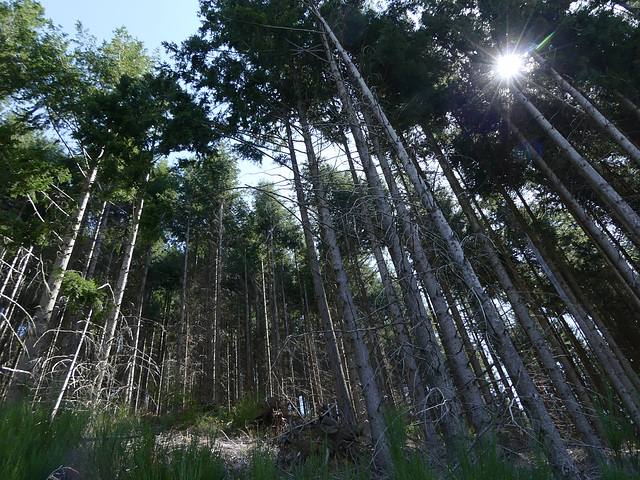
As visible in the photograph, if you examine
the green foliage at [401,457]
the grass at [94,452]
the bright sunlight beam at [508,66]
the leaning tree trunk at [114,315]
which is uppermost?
the bright sunlight beam at [508,66]

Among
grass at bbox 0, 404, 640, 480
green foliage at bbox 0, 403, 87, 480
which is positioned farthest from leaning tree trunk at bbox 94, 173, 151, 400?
grass at bbox 0, 404, 640, 480

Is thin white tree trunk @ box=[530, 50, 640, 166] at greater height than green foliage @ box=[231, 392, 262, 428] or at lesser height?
greater

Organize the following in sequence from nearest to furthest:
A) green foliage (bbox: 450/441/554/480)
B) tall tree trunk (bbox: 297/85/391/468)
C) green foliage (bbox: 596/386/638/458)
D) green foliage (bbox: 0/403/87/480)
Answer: green foliage (bbox: 450/441/554/480)
green foliage (bbox: 596/386/638/458)
green foliage (bbox: 0/403/87/480)
tall tree trunk (bbox: 297/85/391/468)

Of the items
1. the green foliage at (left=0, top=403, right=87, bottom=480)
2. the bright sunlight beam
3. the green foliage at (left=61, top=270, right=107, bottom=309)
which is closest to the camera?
the green foliage at (left=0, top=403, right=87, bottom=480)

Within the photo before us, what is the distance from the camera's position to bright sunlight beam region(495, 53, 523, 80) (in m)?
8.39

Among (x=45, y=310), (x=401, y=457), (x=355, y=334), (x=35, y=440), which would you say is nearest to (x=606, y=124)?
(x=355, y=334)

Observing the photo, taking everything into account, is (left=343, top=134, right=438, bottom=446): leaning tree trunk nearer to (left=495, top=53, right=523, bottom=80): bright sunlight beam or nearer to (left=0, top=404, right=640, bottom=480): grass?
(left=0, top=404, right=640, bottom=480): grass

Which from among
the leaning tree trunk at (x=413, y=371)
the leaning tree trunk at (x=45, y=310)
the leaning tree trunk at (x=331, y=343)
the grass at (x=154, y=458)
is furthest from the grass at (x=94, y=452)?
the leaning tree trunk at (x=45, y=310)

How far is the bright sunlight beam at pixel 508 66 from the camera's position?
8391 mm

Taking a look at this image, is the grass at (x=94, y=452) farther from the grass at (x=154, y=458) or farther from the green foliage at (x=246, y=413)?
the green foliage at (x=246, y=413)

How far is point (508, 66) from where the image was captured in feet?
27.8

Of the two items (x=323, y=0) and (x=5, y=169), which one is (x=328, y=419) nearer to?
(x=5, y=169)

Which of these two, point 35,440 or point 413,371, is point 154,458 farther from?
point 413,371

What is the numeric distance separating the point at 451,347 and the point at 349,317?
255cm
